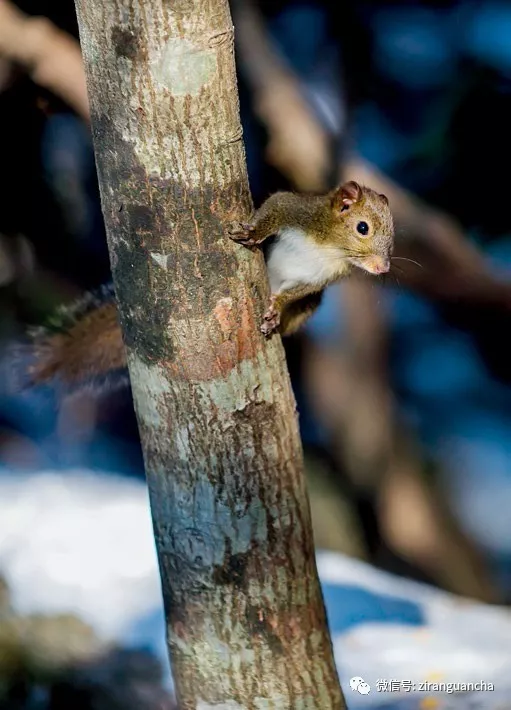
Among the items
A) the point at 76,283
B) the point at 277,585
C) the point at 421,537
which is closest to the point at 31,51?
the point at 76,283

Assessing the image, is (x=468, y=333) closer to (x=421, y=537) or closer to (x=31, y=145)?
(x=421, y=537)

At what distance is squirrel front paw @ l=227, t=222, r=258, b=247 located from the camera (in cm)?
192

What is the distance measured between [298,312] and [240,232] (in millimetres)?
786

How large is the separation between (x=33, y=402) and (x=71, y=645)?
1.37m

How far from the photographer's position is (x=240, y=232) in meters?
1.93

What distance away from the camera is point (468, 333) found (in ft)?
13.2

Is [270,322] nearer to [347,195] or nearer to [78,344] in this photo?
[347,195]

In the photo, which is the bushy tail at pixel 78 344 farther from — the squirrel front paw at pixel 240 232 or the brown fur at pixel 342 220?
the squirrel front paw at pixel 240 232

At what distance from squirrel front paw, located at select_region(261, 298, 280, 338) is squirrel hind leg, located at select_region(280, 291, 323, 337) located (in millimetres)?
504

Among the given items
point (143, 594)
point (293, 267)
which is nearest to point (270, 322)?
point (293, 267)

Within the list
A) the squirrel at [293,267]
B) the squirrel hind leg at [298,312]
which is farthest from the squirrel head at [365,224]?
the squirrel hind leg at [298,312]

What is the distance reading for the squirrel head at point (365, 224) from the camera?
2.46 metres

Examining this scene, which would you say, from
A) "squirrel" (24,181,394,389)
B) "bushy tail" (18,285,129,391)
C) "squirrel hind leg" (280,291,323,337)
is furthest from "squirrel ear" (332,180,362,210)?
"bushy tail" (18,285,129,391)

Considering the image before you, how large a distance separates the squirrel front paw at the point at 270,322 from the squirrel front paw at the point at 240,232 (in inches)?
6.6
